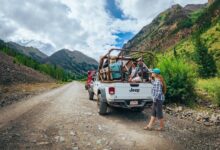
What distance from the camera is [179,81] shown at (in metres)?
14.3

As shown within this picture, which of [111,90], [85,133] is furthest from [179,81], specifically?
[85,133]

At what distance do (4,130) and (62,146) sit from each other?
2.98 meters

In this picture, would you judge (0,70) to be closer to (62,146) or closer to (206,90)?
(206,90)

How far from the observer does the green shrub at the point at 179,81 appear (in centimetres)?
1430

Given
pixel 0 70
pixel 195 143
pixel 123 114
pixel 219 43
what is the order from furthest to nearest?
pixel 219 43, pixel 0 70, pixel 123 114, pixel 195 143

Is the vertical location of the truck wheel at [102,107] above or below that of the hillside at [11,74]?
below

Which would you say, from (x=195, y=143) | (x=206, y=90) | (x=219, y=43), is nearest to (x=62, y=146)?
(x=195, y=143)

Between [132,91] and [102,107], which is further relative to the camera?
[102,107]

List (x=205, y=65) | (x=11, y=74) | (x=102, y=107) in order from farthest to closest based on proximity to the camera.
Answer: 1. (x=11, y=74)
2. (x=205, y=65)
3. (x=102, y=107)

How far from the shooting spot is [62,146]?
7.11 metres

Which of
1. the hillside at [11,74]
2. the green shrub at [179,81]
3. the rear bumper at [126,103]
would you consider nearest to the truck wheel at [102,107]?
the rear bumper at [126,103]

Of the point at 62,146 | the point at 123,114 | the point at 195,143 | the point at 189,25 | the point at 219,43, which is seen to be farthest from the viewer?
the point at 189,25

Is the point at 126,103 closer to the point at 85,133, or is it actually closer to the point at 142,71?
the point at 142,71

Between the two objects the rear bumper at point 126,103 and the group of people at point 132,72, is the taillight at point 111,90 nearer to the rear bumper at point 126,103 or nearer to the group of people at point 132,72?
the rear bumper at point 126,103
